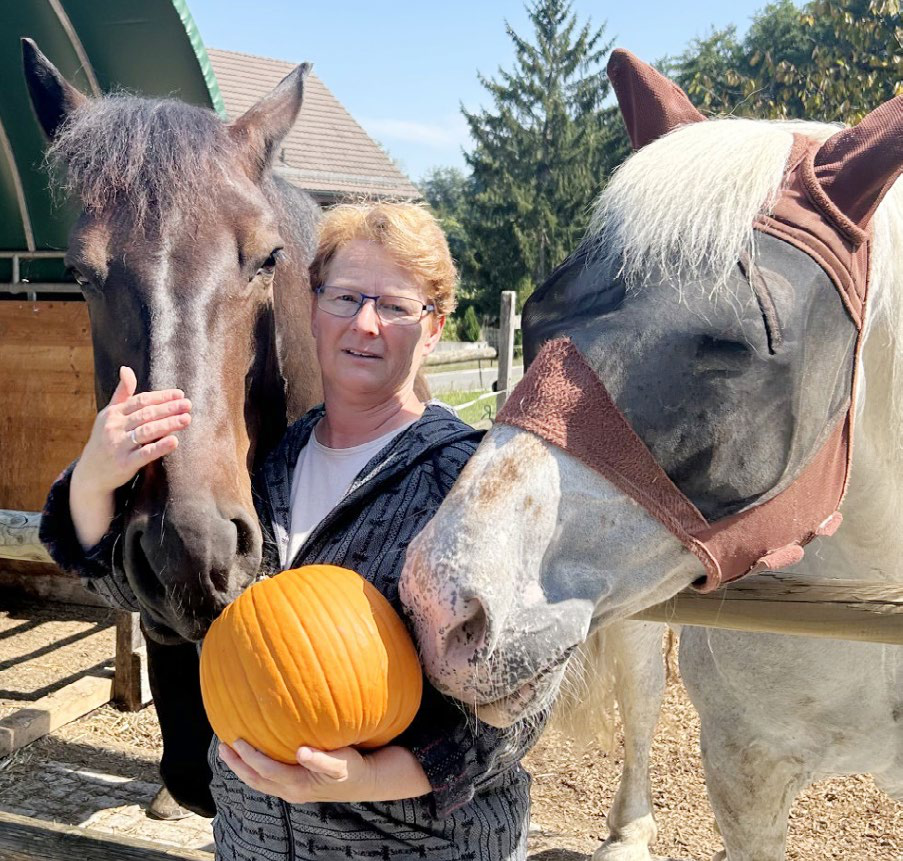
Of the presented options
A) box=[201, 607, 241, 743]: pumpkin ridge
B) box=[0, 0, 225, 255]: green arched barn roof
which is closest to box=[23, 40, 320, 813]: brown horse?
box=[201, 607, 241, 743]: pumpkin ridge

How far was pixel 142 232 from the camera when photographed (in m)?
1.94

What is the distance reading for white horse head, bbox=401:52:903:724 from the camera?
3.92 ft

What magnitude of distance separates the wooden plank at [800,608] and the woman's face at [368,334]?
0.72 m

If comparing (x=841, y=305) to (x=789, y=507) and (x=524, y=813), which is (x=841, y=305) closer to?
(x=789, y=507)

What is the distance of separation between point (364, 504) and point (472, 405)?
10.3m

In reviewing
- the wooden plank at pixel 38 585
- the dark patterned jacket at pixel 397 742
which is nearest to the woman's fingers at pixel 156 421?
the dark patterned jacket at pixel 397 742

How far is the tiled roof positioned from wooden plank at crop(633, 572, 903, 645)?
14.0 metres

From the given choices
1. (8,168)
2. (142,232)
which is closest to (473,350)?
(8,168)

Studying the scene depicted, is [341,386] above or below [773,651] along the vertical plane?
above

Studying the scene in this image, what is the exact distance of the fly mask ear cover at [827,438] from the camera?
48.5 inches

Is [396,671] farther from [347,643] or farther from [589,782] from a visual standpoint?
[589,782]

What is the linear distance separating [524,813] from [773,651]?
0.72 meters

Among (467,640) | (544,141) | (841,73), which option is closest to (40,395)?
(467,640)

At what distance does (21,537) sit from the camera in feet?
9.50
